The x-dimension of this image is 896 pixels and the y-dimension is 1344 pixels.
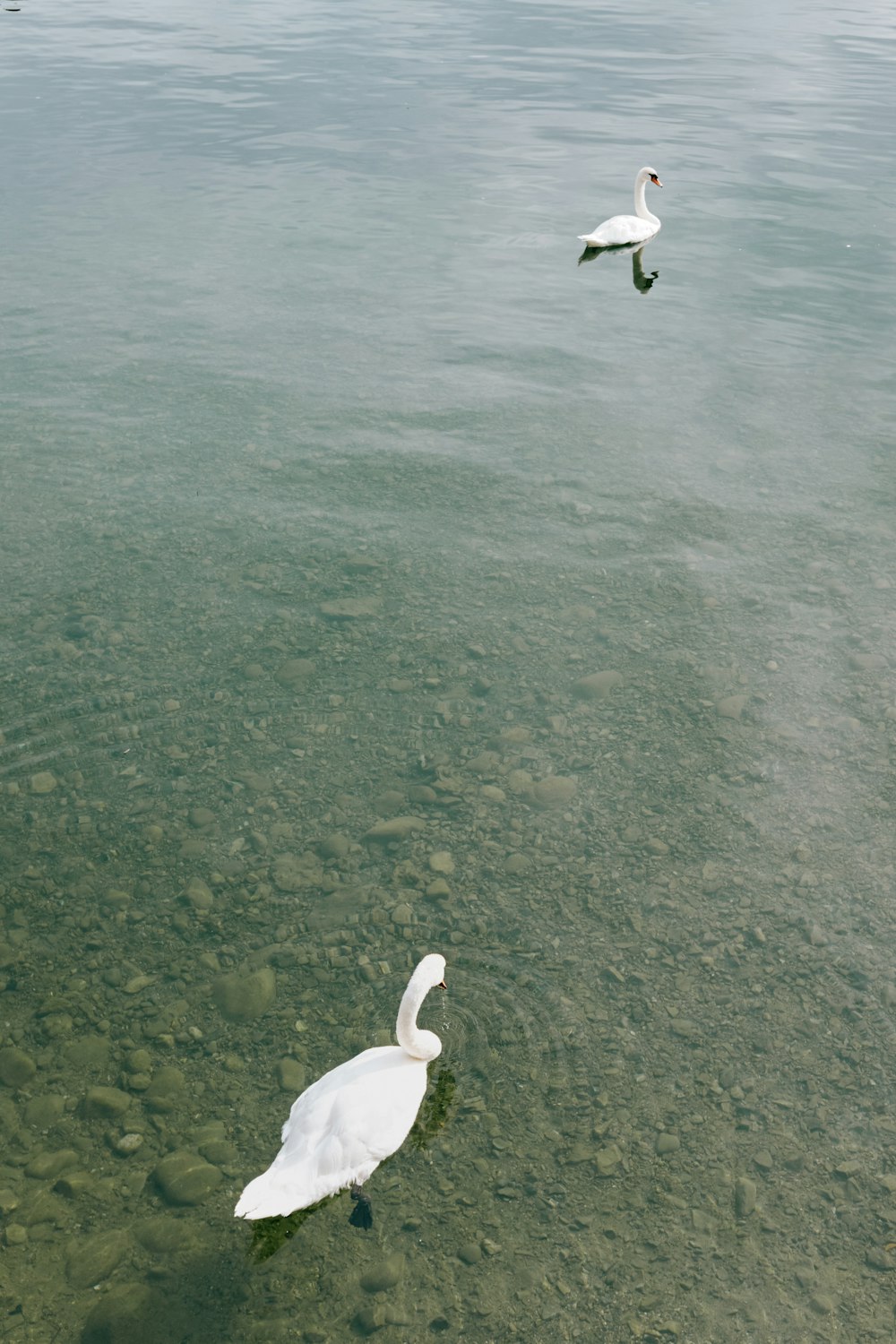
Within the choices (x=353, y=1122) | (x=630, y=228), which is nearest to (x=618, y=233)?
(x=630, y=228)

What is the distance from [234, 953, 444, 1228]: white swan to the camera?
4566mm

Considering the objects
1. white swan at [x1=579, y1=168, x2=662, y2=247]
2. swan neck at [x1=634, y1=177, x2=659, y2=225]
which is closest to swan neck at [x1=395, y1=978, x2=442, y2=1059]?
white swan at [x1=579, y1=168, x2=662, y2=247]

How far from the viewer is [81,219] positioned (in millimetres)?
16094

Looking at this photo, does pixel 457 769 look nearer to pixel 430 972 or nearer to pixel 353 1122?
pixel 430 972

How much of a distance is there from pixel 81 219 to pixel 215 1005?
45.9ft

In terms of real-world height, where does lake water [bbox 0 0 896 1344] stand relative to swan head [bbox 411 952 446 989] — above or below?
below

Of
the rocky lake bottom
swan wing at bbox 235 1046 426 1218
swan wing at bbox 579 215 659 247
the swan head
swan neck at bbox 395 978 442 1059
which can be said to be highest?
swan wing at bbox 579 215 659 247

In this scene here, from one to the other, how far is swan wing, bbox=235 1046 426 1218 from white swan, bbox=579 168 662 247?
12774 millimetres

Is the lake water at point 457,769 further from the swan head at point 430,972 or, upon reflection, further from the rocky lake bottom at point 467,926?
the swan head at point 430,972

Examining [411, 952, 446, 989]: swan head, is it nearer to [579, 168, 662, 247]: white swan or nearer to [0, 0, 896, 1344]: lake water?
[0, 0, 896, 1344]: lake water

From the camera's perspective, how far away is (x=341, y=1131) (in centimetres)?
474

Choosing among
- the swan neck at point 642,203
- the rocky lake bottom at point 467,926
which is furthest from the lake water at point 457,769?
the swan neck at point 642,203

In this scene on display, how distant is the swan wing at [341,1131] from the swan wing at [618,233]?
12.8 meters

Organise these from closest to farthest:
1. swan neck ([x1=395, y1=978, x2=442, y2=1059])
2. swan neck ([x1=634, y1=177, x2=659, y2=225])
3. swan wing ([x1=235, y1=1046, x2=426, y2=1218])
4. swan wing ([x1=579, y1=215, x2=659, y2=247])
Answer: swan wing ([x1=235, y1=1046, x2=426, y2=1218]) → swan neck ([x1=395, y1=978, x2=442, y2=1059]) → swan wing ([x1=579, y1=215, x2=659, y2=247]) → swan neck ([x1=634, y1=177, x2=659, y2=225])
